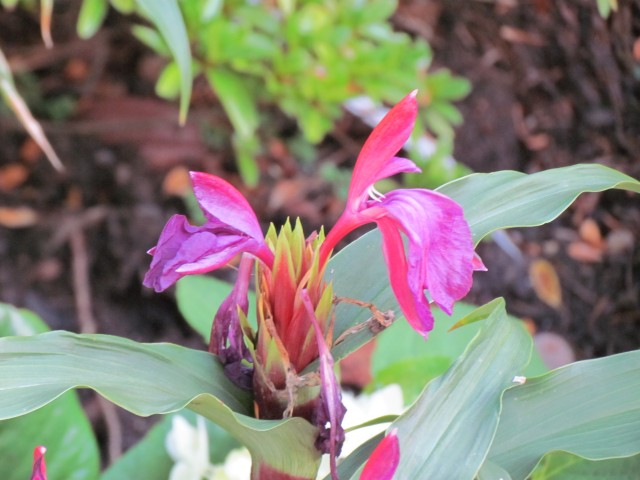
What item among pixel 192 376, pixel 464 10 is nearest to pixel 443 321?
pixel 192 376

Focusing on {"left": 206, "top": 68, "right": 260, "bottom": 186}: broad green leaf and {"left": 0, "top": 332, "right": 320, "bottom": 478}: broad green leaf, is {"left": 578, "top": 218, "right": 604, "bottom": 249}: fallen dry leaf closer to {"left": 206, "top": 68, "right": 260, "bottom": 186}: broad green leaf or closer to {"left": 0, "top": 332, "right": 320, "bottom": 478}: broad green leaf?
{"left": 206, "top": 68, "right": 260, "bottom": 186}: broad green leaf

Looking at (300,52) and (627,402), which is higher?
(627,402)

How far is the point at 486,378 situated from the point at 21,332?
22.7 inches

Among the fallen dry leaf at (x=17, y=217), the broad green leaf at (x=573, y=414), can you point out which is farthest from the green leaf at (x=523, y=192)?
the fallen dry leaf at (x=17, y=217)

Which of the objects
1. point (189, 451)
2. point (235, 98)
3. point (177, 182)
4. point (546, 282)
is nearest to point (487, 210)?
point (189, 451)

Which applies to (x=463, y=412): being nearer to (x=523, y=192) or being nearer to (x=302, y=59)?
(x=523, y=192)

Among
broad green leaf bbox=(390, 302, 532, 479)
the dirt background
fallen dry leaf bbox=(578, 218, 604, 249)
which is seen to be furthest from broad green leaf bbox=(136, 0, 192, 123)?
fallen dry leaf bbox=(578, 218, 604, 249)

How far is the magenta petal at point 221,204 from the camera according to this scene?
1.57 feet

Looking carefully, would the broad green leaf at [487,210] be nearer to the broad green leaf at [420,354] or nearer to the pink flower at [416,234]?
the pink flower at [416,234]

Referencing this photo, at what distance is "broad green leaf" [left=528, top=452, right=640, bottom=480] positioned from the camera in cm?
70

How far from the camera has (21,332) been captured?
0.89 m

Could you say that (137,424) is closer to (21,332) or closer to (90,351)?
(21,332)

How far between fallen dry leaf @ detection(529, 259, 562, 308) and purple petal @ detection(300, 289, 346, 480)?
1.20 m

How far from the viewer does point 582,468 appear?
2.44 ft
